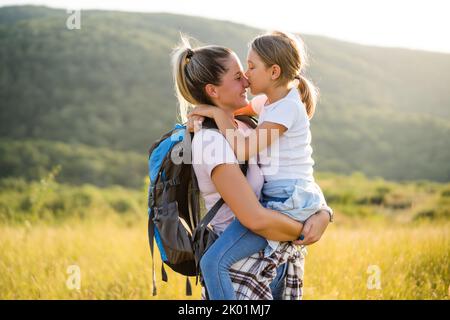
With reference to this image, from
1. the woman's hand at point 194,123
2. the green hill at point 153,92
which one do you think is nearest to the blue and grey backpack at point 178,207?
the woman's hand at point 194,123

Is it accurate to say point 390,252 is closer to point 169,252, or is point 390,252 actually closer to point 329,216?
point 329,216

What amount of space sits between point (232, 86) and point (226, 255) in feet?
3.04

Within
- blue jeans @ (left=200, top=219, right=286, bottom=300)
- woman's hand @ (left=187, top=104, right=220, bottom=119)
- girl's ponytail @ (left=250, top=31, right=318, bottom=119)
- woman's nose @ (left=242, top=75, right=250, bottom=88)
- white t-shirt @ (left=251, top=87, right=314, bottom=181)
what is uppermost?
girl's ponytail @ (left=250, top=31, right=318, bottom=119)

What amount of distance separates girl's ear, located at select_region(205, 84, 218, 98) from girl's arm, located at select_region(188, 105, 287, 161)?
0.43 feet

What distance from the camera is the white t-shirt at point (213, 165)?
8.64 ft

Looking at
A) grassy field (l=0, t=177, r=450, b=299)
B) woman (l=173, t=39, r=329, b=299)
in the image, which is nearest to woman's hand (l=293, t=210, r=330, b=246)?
woman (l=173, t=39, r=329, b=299)

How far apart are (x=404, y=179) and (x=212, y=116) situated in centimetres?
2011

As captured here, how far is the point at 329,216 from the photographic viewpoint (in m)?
2.90

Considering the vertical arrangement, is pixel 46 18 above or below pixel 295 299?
above

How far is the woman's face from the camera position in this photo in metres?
2.94

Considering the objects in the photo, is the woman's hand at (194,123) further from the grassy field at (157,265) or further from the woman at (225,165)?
the grassy field at (157,265)

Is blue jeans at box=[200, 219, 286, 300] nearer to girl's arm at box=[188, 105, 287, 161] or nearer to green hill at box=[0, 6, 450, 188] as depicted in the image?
girl's arm at box=[188, 105, 287, 161]
